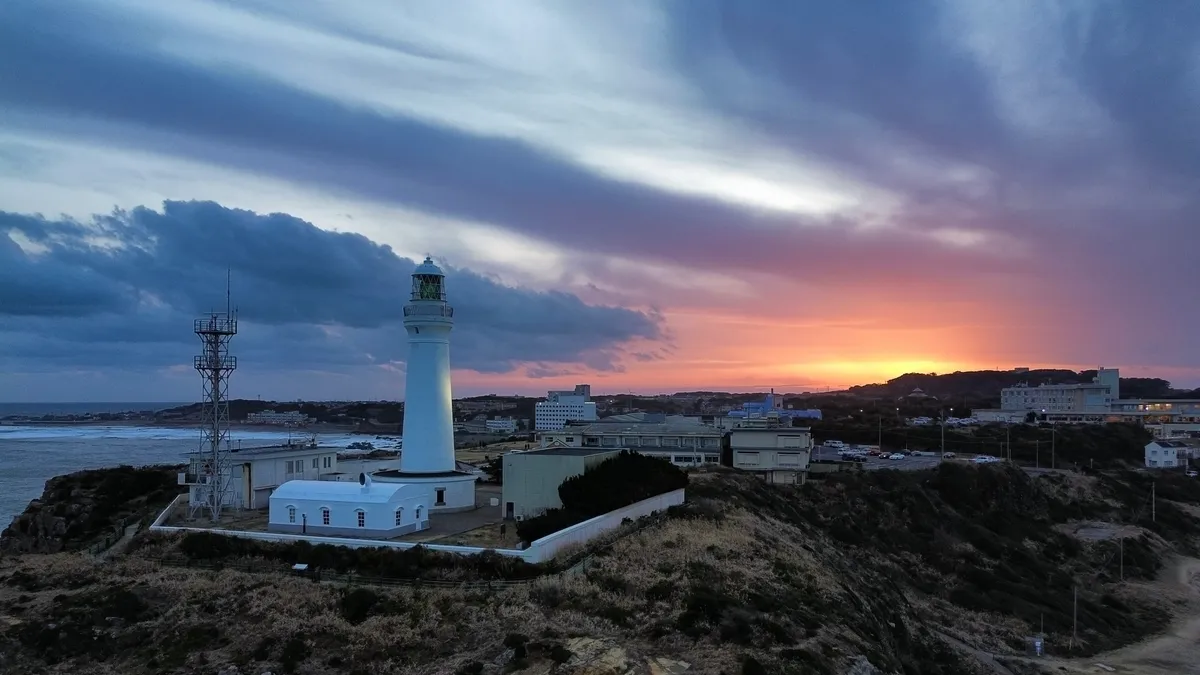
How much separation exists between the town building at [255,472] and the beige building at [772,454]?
26.5m

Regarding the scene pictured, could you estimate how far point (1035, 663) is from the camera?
27.7 meters

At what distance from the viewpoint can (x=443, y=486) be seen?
1112 inches

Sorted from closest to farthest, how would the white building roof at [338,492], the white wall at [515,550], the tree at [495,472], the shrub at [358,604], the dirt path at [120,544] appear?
the shrub at [358,604], the white wall at [515,550], the dirt path at [120,544], the white building roof at [338,492], the tree at [495,472]

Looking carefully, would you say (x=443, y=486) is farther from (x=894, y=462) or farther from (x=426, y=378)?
(x=894, y=462)

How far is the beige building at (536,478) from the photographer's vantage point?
2558 cm

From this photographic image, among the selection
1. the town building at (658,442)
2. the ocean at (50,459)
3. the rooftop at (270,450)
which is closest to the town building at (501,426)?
the ocean at (50,459)

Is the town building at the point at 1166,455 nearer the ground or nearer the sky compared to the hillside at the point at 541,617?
nearer the ground

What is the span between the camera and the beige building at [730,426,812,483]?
4784 centimetres

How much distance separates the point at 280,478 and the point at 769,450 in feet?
97.9

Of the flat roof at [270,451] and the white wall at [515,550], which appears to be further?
the flat roof at [270,451]

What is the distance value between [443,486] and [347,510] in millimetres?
5115

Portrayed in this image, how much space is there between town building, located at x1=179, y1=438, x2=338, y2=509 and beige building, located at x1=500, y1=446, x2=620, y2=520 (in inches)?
381

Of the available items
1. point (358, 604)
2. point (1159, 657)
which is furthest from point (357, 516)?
point (1159, 657)

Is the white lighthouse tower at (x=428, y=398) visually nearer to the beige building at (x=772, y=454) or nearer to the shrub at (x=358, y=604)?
the shrub at (x=358, y=604)
